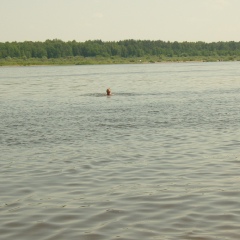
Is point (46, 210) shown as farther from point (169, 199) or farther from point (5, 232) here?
point (169, 199)

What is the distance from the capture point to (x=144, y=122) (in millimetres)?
24750

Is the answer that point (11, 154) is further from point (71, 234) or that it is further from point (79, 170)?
point (71, 234)

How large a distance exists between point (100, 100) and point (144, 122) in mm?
14517

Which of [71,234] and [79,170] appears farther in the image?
[79,170]

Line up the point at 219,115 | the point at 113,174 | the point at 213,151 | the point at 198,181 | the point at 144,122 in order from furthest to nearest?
the point at 219,115
the point at 144,122
the point at 213,151
the point at 113,174
the point at 198,181

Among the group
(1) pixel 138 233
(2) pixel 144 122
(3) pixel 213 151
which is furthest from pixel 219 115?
(1) pixel 138 233

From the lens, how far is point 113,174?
13547 millimetres

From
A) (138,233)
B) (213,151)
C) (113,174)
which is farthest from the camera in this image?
(213,151)

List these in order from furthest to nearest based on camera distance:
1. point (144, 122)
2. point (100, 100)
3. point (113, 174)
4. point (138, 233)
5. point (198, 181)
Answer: point (100, 100), point (144, 122), point (113, 174), point (198, 181), point (138, 233)

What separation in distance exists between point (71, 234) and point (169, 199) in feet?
8.85

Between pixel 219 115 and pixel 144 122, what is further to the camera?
pixel 219 115

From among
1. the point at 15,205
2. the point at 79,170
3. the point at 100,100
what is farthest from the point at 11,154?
the point at 100,100

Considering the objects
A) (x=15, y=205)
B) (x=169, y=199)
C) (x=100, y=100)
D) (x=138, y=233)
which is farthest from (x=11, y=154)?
(x=100, y=100)

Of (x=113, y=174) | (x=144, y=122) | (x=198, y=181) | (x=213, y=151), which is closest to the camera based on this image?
(x=198, y=181)
